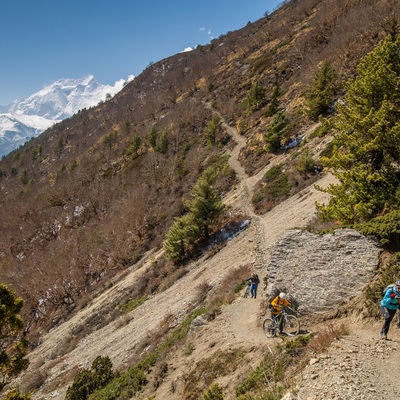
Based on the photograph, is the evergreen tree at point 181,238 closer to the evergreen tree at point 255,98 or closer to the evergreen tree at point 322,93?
the evergreen tree at point 322,93

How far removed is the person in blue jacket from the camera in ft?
26.6

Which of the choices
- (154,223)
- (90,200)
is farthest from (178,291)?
(90,200)

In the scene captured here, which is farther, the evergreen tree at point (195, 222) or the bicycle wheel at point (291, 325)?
the evergreen tree at point (195, 222)

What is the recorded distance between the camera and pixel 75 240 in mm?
46281

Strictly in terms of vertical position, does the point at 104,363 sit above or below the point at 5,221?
below

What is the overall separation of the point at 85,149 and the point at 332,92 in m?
87.3

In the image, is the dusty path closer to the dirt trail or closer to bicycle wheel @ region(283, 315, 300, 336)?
bicycle wheel @ region(283, 315, 300, 336)

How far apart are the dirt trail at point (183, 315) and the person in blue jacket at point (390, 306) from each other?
13.2 feet

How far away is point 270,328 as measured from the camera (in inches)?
436

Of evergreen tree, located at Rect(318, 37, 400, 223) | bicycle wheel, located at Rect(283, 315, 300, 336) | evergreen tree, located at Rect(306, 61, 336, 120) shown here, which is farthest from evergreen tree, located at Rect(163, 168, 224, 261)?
bicycle wheel, located at Rect(283, 315, 300, 336)

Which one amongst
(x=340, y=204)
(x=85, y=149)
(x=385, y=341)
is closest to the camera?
(x=385, y=341)

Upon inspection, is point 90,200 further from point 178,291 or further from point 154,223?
point 178,291

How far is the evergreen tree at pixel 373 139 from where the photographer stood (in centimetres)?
1184

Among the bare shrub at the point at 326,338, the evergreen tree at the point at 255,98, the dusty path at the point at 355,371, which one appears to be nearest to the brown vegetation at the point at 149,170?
the evergreen tree at the point at 255,98
